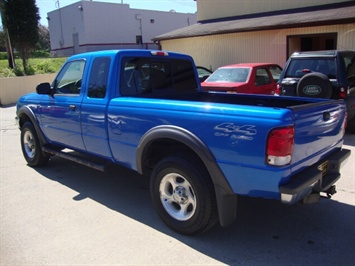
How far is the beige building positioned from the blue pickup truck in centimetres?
940

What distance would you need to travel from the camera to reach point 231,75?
9.66m

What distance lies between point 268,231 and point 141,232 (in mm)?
1357

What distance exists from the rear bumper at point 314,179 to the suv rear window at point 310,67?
13.1 ft

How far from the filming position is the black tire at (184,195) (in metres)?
3.28

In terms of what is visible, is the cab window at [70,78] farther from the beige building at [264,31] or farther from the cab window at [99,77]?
the beige building at [264,31]

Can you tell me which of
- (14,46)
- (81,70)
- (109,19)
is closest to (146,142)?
(81,70)

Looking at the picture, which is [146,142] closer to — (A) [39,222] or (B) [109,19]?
(A) [39,222]

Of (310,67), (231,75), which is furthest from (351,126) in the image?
(231,75)

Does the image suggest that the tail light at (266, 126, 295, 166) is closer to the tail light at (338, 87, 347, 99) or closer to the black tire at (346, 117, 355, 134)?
the tail light at (338, 87, 347, 99)

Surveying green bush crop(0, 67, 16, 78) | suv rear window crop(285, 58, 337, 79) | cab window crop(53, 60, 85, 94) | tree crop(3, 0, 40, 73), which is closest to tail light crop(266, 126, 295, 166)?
cab window crop(53, 60, 85, 94)

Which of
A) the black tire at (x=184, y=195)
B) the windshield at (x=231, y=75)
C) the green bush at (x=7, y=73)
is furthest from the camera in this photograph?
the green bush at (x=7, y=73)

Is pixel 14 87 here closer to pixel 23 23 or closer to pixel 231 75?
pixel 23 23

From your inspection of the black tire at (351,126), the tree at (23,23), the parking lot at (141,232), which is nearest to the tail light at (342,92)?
the black tire at (351,126)

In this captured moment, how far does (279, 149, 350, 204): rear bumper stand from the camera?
9.25ft
